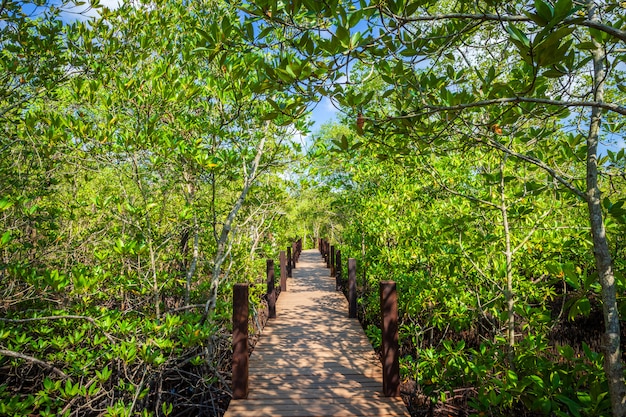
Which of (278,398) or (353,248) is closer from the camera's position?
(278,398)

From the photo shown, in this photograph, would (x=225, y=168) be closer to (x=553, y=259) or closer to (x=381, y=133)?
(x=381, y=133)

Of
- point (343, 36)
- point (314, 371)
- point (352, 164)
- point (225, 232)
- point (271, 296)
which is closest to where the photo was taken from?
point (343, 36)

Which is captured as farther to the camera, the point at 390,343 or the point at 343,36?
the point at 390,343

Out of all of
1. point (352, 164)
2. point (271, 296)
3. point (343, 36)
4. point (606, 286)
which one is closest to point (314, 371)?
point (271, 296)

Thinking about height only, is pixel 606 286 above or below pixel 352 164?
below

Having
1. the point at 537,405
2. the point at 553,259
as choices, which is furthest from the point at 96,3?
the point at 553,259

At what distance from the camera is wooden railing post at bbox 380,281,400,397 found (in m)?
3.64

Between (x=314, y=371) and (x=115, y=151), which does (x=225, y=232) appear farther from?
(x=314, y=371)

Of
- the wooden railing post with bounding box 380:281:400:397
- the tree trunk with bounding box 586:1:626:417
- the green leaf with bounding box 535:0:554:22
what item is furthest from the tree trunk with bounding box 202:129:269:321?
the green leaf with bounding box 535:0:554:22

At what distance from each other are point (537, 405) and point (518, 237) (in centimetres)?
257

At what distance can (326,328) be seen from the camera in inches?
237

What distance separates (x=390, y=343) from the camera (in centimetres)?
367

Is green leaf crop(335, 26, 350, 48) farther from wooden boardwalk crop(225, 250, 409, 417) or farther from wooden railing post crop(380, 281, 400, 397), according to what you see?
wooden boardwalk crop(225, 250, 409, 417)

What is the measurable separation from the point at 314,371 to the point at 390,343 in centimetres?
120
